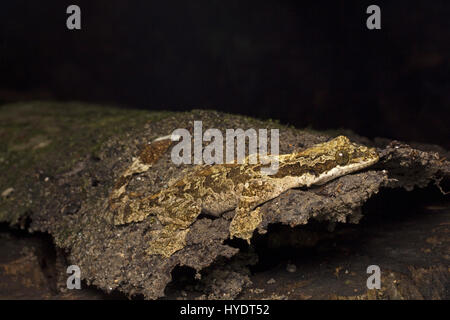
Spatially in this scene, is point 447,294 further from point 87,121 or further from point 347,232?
point 87,121

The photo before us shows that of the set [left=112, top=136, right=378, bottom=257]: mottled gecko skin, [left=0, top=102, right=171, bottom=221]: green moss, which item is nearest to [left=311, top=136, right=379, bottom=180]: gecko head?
[left=112, top=136, right=378, bottom=257]: mottled gecko skin

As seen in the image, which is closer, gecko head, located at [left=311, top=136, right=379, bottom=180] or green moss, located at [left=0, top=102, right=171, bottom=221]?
gecko head, located at [left=311, top=136, right=379, bottom=180]

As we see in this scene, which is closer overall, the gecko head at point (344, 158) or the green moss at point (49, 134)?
the gecko head at point (344, 158)

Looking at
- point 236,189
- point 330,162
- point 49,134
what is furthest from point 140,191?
point 49,134

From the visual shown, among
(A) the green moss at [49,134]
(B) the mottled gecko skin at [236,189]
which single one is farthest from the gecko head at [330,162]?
(A) the green moss at [49,134]

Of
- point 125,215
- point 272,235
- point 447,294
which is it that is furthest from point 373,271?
point 125,215

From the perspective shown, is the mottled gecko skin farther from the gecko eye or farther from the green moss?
the green moss

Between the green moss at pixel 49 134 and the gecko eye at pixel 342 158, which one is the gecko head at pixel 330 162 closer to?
the gecko eye at pixel 342 158
